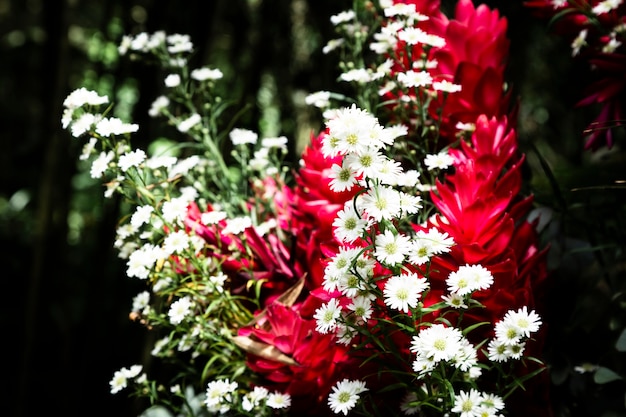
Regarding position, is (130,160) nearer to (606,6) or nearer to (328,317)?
(328,317)

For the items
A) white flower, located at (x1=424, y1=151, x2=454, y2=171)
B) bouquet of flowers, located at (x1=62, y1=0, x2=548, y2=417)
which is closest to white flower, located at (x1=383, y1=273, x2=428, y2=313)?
bouquet of flowers, located at (x1=62, y1=0, x2=548, y2=417)

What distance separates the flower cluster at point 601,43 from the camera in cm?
54

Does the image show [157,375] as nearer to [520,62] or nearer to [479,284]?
[479,284]

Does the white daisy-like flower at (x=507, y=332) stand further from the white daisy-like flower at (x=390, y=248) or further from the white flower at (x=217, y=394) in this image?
the white flower at (x=217, y=394)

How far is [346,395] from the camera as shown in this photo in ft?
1.31

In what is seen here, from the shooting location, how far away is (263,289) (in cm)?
52

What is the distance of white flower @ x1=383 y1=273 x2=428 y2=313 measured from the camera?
1.19 ft

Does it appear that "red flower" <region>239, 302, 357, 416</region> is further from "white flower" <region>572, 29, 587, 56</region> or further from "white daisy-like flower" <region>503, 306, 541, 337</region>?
"white flower" <region>572, 29, 587, 56</region>

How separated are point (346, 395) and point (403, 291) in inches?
3.3

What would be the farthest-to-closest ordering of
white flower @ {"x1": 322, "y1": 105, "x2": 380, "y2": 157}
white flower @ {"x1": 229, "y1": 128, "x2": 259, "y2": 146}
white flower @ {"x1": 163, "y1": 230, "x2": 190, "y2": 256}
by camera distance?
1. white flower @ {"x1": 229, "y1": 128, "x2": 259, "y2": 146}
2. white flower @ {"x1": 163, "y1": 230, "x2": 190, "y2": 256}
3. white flower @ {"x1": 322, "y1": 105, "x2": 380, "y2": 157}

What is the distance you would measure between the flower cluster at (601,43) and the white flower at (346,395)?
280mm

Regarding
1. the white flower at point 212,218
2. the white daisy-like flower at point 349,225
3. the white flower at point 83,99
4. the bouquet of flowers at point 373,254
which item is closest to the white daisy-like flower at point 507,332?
the bouquet of flowers at point 373,254

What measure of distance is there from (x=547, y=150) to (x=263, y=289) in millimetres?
1252

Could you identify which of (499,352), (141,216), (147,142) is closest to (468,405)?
(499,352)
